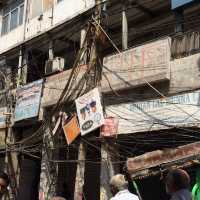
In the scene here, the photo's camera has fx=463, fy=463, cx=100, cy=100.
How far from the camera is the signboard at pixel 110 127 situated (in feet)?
38.1

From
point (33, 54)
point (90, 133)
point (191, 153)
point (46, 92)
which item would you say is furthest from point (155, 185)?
point (33, 54)

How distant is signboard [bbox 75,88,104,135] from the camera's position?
466 inches

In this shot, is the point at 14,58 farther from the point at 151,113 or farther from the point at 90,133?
the point at 151,113

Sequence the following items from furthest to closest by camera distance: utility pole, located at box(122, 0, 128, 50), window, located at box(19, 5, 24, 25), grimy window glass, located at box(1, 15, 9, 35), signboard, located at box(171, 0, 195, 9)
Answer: grimy window glass, located at box(1, 15, 9, 35) → window, located at box(19, 5, 24, 25) → utility pole, located at box(122, 0, 128, 50) → signboard, located at box(171, 0, 195, 9)

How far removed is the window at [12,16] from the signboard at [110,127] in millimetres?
8821

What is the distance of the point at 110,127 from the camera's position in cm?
1167

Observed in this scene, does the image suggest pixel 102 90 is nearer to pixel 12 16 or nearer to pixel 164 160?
pixel 164 160

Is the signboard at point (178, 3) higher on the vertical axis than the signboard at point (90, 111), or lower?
higher

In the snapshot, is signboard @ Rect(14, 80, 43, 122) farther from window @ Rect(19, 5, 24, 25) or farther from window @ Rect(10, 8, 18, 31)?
window @ Rect(10, 8, 18, 31)

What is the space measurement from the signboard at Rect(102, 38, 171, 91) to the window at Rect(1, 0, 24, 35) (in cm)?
784

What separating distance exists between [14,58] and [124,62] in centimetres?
843

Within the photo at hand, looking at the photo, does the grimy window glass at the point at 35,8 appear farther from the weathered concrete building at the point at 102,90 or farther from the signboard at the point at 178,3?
the signboard at the point at 178,3

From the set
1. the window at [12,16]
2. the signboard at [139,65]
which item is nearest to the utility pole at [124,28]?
the signboard at [139,65]

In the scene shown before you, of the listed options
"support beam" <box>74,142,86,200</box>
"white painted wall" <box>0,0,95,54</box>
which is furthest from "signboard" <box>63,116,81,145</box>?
"white painted wall" <box>0,0,95,54</box>
